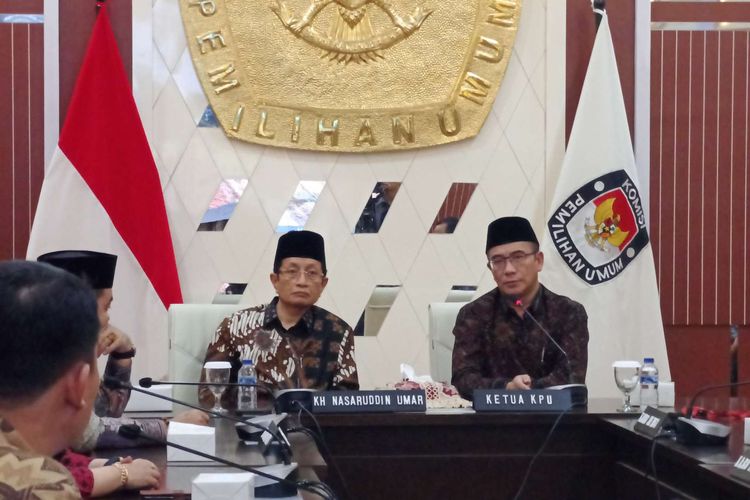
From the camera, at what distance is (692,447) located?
2.38 meters

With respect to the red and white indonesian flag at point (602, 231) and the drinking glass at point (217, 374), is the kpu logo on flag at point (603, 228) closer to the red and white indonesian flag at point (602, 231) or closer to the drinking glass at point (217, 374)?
the red and white indonesian flag at point (602, 231)

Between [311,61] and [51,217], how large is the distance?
125cm

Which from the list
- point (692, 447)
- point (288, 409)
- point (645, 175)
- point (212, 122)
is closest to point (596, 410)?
point (692, 447)

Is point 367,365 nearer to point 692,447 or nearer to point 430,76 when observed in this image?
point 430,76

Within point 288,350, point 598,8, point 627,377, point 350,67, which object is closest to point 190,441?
point 288,350

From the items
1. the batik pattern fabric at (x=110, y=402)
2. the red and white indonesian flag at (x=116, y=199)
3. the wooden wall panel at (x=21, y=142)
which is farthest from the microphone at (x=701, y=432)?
the wooden wall panel at (x=21, y=142)

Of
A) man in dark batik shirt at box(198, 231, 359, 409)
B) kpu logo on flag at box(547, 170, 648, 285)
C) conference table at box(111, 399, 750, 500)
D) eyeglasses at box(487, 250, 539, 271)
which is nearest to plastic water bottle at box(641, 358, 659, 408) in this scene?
conference table at box(111, 399, 750, 500)

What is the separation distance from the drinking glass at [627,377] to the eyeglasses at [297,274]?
1.05 m

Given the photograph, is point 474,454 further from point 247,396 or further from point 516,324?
point 516,324

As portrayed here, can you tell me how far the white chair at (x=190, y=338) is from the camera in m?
3.44

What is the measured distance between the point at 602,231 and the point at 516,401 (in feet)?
5.40

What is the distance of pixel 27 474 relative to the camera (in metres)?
1.04

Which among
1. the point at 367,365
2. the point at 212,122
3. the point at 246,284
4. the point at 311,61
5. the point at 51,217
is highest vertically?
the point at 311,61

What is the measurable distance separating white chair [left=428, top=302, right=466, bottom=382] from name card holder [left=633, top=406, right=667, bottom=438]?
3.54 ft
